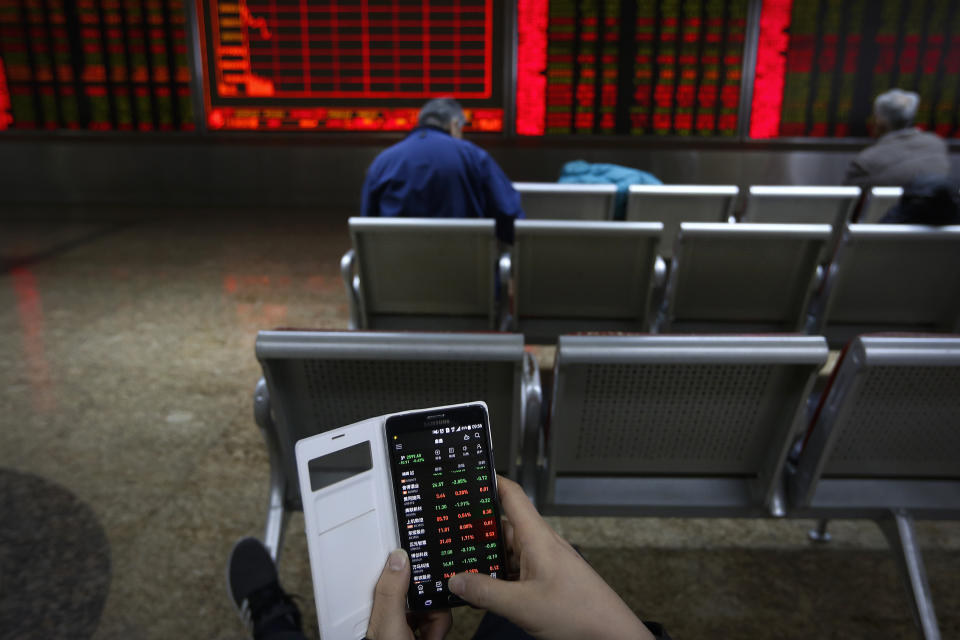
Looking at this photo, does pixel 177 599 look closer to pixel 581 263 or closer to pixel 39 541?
pixel 39 541

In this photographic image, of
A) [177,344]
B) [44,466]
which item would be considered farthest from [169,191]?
[44,466]

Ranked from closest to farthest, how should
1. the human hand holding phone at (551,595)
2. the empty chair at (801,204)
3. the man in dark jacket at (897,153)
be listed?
the human hand holding phone at (551,595) → the empty chair at (801,204) → the man in dark jacket at (897,153)

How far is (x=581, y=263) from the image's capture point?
2381 mm

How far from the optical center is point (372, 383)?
1340mm

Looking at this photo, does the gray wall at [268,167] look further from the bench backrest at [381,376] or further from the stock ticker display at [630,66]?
the bench backrest at [381,376]

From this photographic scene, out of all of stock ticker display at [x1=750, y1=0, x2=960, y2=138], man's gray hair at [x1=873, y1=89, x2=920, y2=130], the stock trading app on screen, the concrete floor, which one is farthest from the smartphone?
stock ticker display at [x1=750, y1=0, x2=960, y2=138]

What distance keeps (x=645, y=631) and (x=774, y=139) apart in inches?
252

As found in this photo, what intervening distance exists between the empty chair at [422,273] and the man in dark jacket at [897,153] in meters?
2.48

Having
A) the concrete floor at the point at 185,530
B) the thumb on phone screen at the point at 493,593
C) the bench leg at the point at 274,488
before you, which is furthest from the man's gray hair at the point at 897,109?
Result: the thumb on phone screen at the point at 493,593

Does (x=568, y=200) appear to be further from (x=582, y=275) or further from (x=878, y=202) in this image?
(x=878, y=202)

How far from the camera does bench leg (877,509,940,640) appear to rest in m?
1.40

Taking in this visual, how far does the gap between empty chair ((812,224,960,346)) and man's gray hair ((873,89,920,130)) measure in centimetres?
194

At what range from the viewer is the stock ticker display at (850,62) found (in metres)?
5.80

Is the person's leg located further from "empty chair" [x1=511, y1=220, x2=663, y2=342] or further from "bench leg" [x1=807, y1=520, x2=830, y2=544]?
"empty chair" [x1=511, y1=220, x2=663, y2=342]
